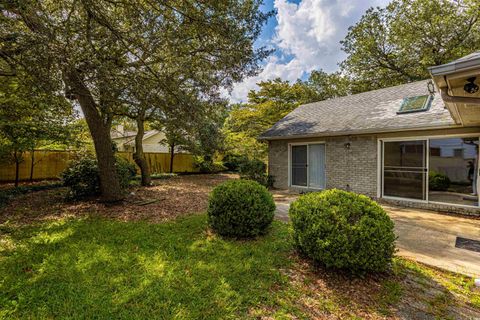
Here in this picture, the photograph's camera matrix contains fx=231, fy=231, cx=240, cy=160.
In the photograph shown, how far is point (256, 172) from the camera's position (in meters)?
11.0

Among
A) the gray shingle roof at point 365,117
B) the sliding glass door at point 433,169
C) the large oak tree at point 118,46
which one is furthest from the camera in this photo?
the sliding glass door at point 433,169

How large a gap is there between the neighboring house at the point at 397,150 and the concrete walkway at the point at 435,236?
112cm

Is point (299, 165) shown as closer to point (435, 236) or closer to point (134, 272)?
point (435, 236)

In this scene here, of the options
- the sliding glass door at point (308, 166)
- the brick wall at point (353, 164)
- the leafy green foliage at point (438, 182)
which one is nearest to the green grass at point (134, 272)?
the brick wall at point (353, 164)

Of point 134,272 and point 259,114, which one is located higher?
point 259,114

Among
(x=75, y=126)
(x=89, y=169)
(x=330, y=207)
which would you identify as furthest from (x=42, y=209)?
(x=330, y=207)

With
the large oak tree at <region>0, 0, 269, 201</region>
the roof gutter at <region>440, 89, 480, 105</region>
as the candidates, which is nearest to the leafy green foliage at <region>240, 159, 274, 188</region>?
the large oak tree at <region>0, 0, 269, 201</region>

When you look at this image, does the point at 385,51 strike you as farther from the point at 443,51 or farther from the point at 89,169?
the point at 89,169

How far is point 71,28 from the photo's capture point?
465 cm

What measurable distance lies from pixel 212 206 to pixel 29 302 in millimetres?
2691

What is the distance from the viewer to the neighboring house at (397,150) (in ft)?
22.6

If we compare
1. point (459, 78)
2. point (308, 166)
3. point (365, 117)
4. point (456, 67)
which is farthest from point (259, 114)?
point (456, 67)

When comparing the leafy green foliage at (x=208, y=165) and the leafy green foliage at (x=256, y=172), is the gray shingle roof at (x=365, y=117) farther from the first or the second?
the leafy green foliage at (x=208, y=165)

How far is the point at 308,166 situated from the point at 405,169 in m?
3.45
